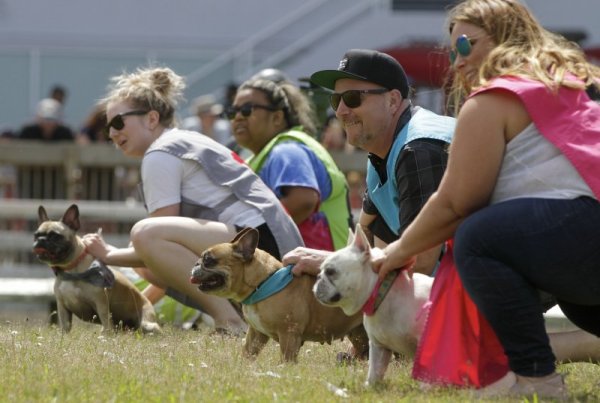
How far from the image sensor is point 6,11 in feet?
74.4

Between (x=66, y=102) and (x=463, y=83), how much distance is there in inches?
639

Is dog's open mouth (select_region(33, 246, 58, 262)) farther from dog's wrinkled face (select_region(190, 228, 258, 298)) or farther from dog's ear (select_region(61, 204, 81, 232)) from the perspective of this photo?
dog's wrinkled face (select_region(190, 228, 258, 298))

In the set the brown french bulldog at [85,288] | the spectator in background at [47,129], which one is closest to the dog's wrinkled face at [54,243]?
the brown french bulldog at [85,288]

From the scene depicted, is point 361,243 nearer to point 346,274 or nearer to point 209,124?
point 346,274

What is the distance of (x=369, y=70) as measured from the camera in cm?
644

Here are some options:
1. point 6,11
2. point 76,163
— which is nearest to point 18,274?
point 76,163

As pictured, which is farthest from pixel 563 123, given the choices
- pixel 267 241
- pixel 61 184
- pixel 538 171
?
pixel 61 184

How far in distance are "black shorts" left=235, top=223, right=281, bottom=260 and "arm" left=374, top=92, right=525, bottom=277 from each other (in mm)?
2517

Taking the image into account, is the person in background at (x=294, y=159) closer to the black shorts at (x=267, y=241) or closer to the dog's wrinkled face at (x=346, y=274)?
the black shorts at (x=267, y=241)

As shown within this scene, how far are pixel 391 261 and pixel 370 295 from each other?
192 mm

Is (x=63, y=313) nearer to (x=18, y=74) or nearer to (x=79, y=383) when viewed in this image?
(x=79, y=383)

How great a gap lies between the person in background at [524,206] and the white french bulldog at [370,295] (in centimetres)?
32

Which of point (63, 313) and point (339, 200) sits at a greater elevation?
point (339, 200)

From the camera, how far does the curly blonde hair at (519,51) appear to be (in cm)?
535
